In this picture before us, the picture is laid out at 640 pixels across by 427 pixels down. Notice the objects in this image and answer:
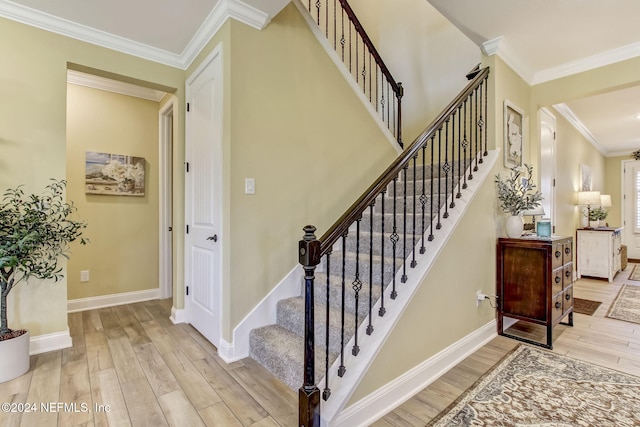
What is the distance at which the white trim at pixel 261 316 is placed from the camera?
2275 mm

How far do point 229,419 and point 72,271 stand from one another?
2.88m

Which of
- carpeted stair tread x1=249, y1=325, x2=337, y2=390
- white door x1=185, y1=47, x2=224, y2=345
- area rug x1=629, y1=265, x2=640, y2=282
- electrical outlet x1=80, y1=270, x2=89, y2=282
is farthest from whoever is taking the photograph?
area rug x1=629, y1=265, x2=640, y2=282

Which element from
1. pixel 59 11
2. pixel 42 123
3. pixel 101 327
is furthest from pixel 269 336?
pixel 59 11

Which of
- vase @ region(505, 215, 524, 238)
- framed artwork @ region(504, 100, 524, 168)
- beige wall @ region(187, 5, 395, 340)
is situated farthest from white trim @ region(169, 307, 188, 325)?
framed artwork @ region(504, 100, 524, 168)

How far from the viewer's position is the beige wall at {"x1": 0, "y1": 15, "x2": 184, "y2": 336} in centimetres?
229

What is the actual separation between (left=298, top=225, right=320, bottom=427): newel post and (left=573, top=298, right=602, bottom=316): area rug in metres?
3.60

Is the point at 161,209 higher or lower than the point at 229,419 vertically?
higher

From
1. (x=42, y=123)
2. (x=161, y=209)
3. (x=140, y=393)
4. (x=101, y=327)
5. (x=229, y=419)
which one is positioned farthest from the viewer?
(x=161, y=209)

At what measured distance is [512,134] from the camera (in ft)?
10.1

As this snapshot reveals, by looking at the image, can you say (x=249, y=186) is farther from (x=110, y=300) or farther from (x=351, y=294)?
(x=110, y=300)

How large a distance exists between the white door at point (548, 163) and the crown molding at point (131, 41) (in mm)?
3898

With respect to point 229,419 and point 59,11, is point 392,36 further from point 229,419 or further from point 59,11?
point 229,419

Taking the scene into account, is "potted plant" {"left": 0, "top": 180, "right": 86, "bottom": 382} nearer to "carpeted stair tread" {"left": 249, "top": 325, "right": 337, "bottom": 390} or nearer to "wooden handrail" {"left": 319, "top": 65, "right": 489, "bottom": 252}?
"carpeted stair tread" {"left": 249, "top": 325, "right": 337, "bottom": 390}

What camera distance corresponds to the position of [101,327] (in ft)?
9.57
